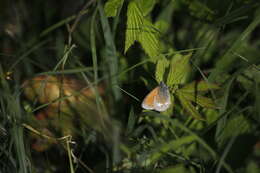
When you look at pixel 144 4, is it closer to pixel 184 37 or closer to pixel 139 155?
pixel 139 155

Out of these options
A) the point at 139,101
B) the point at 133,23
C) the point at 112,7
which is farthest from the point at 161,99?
the point at 112,7

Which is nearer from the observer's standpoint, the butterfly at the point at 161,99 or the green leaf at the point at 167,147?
the green leaf at the point at 167,147

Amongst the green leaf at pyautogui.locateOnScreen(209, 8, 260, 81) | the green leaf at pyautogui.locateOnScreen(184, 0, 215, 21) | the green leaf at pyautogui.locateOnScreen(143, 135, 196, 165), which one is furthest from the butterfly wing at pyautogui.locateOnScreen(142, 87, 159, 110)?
the green leaf at pyautogui.locateOnScreen(184, 0, 215, 21)

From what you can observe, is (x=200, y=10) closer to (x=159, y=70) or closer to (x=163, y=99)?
(x=159, y=70)

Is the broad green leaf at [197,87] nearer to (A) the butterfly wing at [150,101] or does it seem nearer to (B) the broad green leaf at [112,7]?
(A) the butterfly wing at [150,101]

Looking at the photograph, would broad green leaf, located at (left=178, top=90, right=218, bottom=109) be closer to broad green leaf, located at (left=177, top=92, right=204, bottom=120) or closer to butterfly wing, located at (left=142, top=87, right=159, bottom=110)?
broad green leaf, located at (left=177, top=92, right=204, bottom=120)

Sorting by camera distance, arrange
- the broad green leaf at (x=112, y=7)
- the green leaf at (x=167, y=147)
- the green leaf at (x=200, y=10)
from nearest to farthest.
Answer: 1. the green leaf at (x=167, y=147)
2. the broad green leaf at (x=112, y=7)
3. the green leaf at (x=200, y=10)

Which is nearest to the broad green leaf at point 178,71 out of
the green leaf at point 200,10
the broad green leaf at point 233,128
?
the broad green leaf at point 233,128

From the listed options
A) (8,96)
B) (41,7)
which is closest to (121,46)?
(8,96)

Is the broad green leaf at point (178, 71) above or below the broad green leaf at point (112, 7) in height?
below
